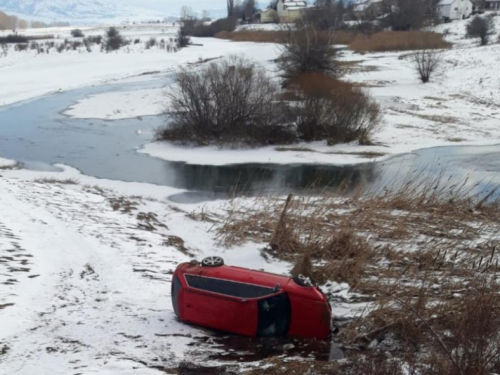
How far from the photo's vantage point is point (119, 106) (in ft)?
104

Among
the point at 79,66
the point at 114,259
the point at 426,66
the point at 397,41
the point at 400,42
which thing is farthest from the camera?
the point at 397,41

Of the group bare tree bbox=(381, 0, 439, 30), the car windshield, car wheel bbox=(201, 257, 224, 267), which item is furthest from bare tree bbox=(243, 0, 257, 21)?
the car windshield

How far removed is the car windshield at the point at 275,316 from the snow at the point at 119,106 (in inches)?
989

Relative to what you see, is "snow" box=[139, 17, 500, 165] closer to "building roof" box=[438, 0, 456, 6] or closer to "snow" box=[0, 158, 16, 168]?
"snow" box=[0, 158, 16, 168]

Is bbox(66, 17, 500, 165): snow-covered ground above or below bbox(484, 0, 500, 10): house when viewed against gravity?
below

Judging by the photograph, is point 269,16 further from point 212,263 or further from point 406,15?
point 212,263

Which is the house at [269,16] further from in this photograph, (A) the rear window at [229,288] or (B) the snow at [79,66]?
(A) the rear window at [229,288]

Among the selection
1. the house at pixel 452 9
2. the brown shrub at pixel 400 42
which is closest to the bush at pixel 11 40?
the brown shrub at pixel 400 42

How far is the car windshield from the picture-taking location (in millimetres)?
5358

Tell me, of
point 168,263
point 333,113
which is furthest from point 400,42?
point 168,263

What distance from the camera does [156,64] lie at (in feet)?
176

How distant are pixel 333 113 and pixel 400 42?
113 ft

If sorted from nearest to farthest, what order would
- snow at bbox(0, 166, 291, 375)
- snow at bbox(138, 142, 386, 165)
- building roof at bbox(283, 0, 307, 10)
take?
1. snow at bbox(0, 166, 291, 375)
2. snow at bbox(138, 142, 386, 165)
3. building roof at bbox(283, 0, 307, 10)

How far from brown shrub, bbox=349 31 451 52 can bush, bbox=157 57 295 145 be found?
102ft
